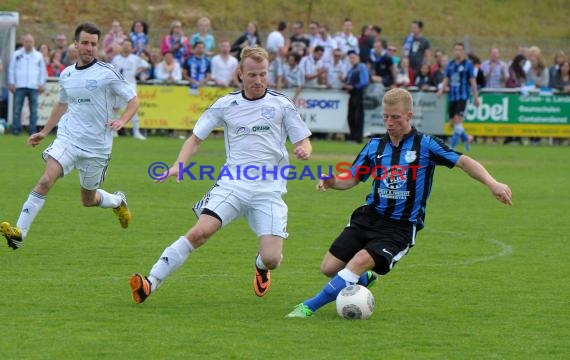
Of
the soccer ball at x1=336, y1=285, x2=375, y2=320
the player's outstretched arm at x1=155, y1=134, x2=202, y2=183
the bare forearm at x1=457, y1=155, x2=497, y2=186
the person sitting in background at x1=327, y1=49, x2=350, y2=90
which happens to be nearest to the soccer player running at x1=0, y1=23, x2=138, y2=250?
the player's outstretched arm at x1=155, y1=134, x2=202, y2=183

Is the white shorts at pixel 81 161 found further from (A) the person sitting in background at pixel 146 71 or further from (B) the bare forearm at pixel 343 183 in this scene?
(A) the person sitting in background at pixel 146 71

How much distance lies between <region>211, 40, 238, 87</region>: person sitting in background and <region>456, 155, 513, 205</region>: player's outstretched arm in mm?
18368

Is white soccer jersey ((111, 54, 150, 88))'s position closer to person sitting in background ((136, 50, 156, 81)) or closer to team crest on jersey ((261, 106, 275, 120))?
person sitting in background ((136, 50, 156, 81))

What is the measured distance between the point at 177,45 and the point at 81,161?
1617 centimetres

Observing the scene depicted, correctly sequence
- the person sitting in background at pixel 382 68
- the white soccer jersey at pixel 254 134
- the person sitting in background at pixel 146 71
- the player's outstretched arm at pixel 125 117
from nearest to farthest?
the white soccer jersey at pixel 254 134, the player's outstretched arm at pixel 125 117, the person sitting in background at pixel 146 71, the person sitting in background at pixel 382 68

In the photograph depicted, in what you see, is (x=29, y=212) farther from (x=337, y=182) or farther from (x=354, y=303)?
(x=354, y=303)

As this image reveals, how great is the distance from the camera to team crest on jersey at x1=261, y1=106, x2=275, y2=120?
826 centimetres

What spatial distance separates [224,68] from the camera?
25875mm

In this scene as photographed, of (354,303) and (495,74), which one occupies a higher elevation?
(495,74)

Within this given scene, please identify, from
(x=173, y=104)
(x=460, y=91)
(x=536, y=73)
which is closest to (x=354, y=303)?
(x=460, y=91)

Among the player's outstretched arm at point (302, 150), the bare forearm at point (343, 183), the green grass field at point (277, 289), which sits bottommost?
the green grass field at point (277, 289)

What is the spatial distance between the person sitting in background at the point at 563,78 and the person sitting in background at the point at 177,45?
8824 millimetres

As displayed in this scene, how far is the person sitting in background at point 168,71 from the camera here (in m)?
26.0

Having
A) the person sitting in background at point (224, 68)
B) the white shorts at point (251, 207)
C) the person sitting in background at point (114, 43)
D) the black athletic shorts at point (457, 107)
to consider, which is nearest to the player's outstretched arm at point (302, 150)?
the white shorts at point (251, 207)
